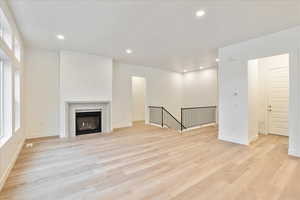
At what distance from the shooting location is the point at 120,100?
256 inches

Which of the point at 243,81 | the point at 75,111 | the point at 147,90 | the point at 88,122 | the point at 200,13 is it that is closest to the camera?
the point at 200,13

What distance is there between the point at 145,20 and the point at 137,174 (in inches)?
119

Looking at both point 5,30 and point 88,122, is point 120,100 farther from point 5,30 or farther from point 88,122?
point 5,30

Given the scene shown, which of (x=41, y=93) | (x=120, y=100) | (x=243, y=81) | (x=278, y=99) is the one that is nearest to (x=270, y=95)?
(x=278, y=99)

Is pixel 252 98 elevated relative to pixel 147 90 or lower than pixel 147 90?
lower

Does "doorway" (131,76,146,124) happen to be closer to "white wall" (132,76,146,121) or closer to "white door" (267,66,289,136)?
"white wall" (132,76,146,121)

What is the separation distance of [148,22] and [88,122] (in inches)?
167

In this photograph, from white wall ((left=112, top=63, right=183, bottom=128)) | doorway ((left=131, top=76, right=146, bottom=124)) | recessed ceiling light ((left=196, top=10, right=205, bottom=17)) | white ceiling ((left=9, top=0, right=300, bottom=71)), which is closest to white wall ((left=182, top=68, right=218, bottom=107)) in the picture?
white wall ((left=112, top=63, right=183, bottom=128))

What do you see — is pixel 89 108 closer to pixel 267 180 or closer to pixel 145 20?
pixel 145 20

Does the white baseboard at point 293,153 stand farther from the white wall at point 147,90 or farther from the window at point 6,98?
the window at point 6,98

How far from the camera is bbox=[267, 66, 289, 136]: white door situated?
4.59 meters

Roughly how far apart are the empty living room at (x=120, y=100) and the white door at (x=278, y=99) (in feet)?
0.09

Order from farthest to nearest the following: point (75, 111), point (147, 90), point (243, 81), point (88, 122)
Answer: point (147, 90) → point (88, 122) → point (75, 111) → point (243, 81)

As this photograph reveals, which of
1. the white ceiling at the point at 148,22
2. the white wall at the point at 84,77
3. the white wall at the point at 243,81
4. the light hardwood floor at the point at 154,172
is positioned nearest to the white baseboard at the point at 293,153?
the white wall at the point at 243,81
